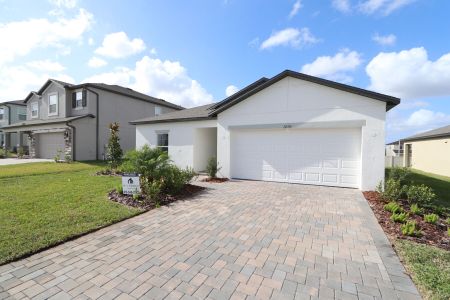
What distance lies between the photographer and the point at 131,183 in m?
6.92

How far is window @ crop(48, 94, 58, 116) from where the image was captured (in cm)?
2086

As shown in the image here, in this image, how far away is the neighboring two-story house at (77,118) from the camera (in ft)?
59.8

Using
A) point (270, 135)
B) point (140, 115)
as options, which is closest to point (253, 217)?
point (270, 135)

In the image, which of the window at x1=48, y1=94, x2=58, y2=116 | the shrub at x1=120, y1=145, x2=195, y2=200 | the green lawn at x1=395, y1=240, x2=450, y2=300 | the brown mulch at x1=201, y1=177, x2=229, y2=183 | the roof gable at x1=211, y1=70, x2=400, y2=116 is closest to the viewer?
the green lawn at x1=395, y1=240, x2=450, y2=300

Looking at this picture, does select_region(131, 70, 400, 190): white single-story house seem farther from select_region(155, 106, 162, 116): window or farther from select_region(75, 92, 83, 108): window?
select_region(155, 106, 162, 116): window

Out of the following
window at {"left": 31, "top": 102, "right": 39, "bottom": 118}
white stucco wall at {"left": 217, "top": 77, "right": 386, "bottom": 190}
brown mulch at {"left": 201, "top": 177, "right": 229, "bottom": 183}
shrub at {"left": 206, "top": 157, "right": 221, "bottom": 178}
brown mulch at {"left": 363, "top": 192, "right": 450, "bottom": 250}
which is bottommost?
brown mulch at {"left": 363, "top": 192, "right": 450, "bottom": 250}

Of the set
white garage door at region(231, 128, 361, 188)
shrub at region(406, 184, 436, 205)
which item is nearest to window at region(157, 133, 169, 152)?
white garage door at region(231, 128, 361, 188)

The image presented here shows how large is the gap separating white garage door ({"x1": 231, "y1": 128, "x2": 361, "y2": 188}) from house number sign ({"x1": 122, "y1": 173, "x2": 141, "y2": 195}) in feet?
16.5

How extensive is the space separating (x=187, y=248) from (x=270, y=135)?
722 cm

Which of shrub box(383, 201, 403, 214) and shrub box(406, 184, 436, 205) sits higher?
shrub box(406, 184, 436, 205)

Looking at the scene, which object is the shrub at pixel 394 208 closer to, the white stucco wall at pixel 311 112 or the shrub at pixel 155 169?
the white stucco wall at pixel 311 112

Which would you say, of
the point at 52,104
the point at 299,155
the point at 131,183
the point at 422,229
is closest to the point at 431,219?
the point at 422,229

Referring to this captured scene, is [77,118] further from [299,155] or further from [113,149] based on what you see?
[299,155]

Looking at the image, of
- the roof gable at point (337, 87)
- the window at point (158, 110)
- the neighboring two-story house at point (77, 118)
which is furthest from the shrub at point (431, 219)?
the window at point (158, 110)
